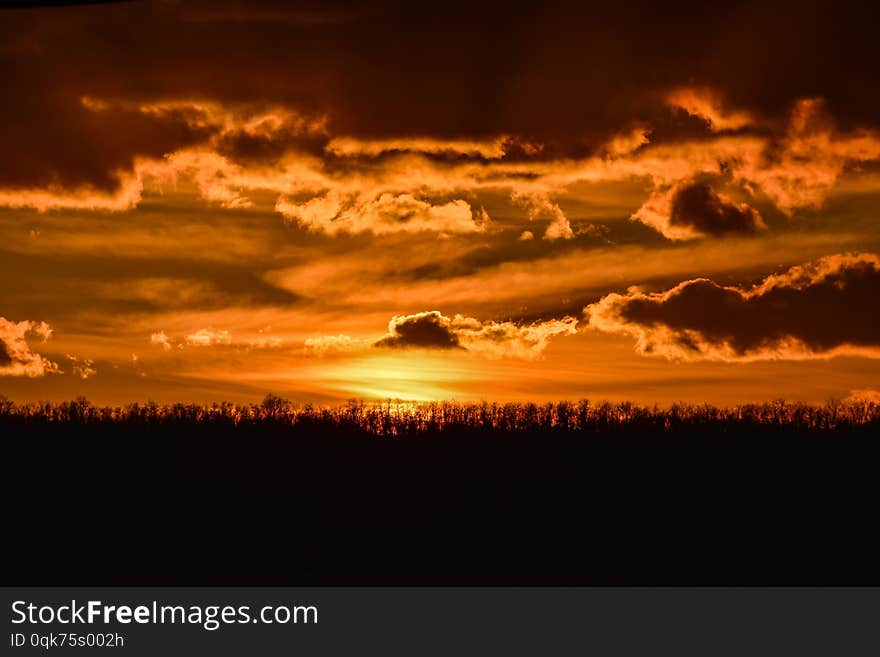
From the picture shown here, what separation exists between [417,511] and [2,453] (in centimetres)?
1234

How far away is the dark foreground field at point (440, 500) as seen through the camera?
71.8 ft

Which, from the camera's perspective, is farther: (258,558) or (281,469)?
(281,469)

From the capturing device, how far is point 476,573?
70.0 feet

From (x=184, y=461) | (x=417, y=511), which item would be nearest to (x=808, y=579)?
(x=417, y=511)

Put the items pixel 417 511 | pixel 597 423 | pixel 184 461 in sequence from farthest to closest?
pixel 597 423 → pixel 184 461 → pixel 417 511

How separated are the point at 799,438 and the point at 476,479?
945 centimetres

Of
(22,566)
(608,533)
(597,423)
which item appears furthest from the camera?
(597,423)

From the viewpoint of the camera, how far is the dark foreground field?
21.9m

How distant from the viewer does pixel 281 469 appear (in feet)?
103

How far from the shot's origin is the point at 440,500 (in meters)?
28.0

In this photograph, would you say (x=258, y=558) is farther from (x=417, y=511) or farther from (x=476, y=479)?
(x=476, y=479)

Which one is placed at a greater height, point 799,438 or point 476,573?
point 799,438

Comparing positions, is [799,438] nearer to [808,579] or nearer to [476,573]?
[808,579]
